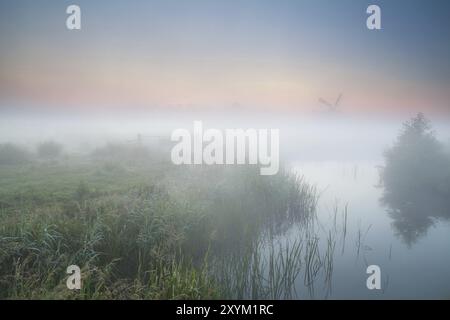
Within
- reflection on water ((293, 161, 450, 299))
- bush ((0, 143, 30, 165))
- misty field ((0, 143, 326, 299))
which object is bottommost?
reflection on water ((293, 161, 450, 299))

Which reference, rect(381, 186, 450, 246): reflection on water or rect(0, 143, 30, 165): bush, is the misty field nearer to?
rect(0, 143, 30, 165): bush

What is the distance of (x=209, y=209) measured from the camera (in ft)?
35.8

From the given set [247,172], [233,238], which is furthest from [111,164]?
[233,238]

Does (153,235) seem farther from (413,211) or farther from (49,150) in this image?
(49,150)

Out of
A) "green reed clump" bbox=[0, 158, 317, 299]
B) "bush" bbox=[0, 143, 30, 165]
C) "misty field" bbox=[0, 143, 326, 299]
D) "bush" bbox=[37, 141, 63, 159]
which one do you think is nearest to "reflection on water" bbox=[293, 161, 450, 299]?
"misty field" bbox=[0, 143, 326, 299]

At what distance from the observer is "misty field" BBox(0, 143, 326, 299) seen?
607 cm

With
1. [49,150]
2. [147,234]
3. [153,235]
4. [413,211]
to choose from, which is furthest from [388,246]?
[49,150]

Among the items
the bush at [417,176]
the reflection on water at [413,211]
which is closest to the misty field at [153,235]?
the reflection on water at [413,211]

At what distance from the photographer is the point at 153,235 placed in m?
7.99

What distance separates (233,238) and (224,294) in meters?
3.41

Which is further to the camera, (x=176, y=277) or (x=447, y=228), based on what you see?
(x=447, y=228)

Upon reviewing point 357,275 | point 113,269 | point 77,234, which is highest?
point 77,234

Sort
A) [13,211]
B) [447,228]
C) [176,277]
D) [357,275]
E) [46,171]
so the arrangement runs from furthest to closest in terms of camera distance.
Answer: [46,171]
[447,228]
[13,211]
[357,275]
[176,277]
